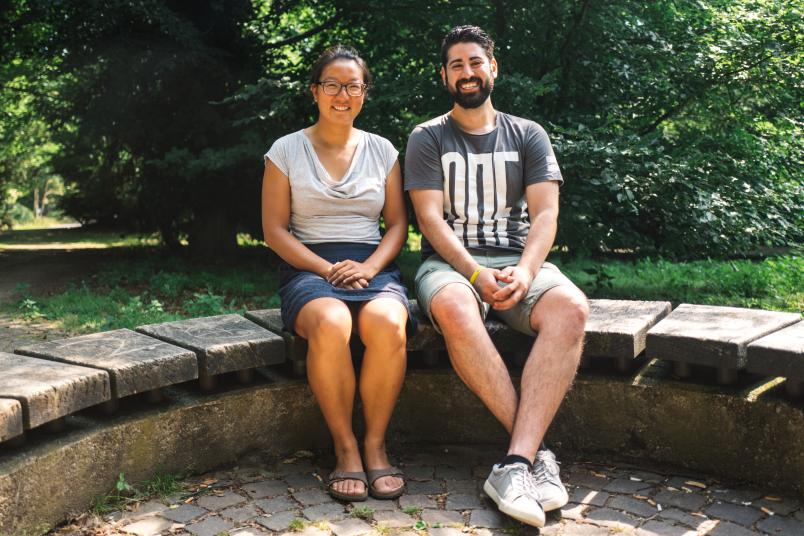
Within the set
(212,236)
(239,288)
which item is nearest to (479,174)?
(239,288)

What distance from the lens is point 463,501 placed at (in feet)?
9.06

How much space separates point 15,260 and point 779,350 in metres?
10.6

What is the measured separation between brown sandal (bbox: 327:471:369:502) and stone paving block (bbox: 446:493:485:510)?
0.31m

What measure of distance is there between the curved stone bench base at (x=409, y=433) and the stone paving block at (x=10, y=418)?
14 centimetres

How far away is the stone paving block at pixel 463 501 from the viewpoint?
2711mm

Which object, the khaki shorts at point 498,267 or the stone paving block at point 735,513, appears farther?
the khaki shorts at point 498,267

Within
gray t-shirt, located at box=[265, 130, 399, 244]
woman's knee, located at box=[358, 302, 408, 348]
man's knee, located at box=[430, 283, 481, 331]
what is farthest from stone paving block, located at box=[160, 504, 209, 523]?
gray t-shirt, located at box=[265, 130, 399, 244]

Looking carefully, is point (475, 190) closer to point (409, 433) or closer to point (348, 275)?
point (348, 275)

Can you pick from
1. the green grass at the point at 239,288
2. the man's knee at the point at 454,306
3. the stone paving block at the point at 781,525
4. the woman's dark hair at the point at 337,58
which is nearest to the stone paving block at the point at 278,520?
the man's knee at the point at 454,306

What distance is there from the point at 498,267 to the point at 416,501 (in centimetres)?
106

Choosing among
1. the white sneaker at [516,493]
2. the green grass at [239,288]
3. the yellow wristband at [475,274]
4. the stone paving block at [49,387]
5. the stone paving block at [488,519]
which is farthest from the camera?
the green grass at [239,288]

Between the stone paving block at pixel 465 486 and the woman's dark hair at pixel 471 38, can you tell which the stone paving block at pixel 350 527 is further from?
the woman's dark hair at pixel 471 38

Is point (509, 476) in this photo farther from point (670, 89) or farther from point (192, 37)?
point (192, 37)

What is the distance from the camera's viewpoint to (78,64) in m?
8.86
